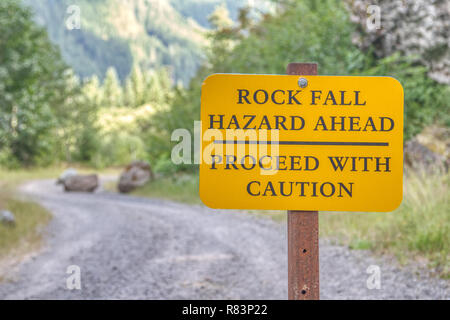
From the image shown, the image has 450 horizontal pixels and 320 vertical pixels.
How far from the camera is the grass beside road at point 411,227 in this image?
5.36m

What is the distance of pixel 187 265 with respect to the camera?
6.17m

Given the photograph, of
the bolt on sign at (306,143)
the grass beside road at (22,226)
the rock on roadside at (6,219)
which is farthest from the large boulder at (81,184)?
the bolt on sign at (306,143)

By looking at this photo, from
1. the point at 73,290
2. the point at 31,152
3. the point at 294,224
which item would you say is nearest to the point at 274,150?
the point at 294,224

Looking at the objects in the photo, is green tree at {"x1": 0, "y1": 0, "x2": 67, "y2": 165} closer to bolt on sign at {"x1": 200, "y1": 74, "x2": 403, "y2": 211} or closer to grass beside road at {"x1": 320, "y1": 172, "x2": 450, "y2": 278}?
grass beside road at {"x1": 320, "y1": 172, "x2": 450, "y2": 278}

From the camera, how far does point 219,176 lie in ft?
6.71

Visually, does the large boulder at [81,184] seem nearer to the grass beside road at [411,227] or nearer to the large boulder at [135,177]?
the large boulder at [135,177]

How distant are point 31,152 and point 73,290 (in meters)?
31.0

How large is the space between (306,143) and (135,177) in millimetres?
17593

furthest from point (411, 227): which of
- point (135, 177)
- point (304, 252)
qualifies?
point (135, 177)

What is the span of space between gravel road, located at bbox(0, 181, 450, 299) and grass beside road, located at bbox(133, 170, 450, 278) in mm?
324

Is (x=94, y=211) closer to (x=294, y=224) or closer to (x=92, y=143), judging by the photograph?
(x=294, y=224)

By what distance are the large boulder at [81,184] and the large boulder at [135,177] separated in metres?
1.92

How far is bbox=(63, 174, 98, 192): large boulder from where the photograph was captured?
793 inches

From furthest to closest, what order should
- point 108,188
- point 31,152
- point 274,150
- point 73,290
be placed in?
point 31,152, point 108,188, point 73,290, point 274,150
